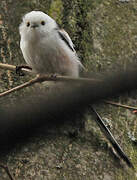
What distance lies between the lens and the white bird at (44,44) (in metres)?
2.00

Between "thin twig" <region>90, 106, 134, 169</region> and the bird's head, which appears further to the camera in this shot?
"thin twig" <region>90, 106, 134, 169</region>

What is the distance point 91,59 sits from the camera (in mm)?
2807

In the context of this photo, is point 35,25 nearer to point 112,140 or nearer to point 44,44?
point 44,44

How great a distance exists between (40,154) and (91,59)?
1.01 m

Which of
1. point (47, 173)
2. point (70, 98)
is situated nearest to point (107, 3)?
point (47, 173)

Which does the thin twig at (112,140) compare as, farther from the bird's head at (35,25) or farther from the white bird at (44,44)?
the bird's head at (35,25)

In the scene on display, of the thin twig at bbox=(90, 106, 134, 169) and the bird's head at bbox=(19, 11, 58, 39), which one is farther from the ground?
the bird's head at bbox=(19, 11, 58, 39)

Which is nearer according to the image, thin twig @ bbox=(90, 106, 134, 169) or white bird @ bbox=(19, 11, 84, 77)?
white bird @ bbox=(19, 11, 84, 77)

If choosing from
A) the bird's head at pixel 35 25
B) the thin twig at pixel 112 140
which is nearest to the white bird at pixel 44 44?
the bird's head at pixel 35 25

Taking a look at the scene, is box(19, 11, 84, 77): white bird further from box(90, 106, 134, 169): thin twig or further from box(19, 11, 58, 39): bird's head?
box(90, 106, 134, 169): thin twig

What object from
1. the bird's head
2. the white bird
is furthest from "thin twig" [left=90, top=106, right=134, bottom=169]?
the bird's head

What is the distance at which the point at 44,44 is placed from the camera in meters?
2.02

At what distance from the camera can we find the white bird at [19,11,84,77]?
6.55ft

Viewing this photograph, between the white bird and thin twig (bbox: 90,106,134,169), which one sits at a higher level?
the white bird
